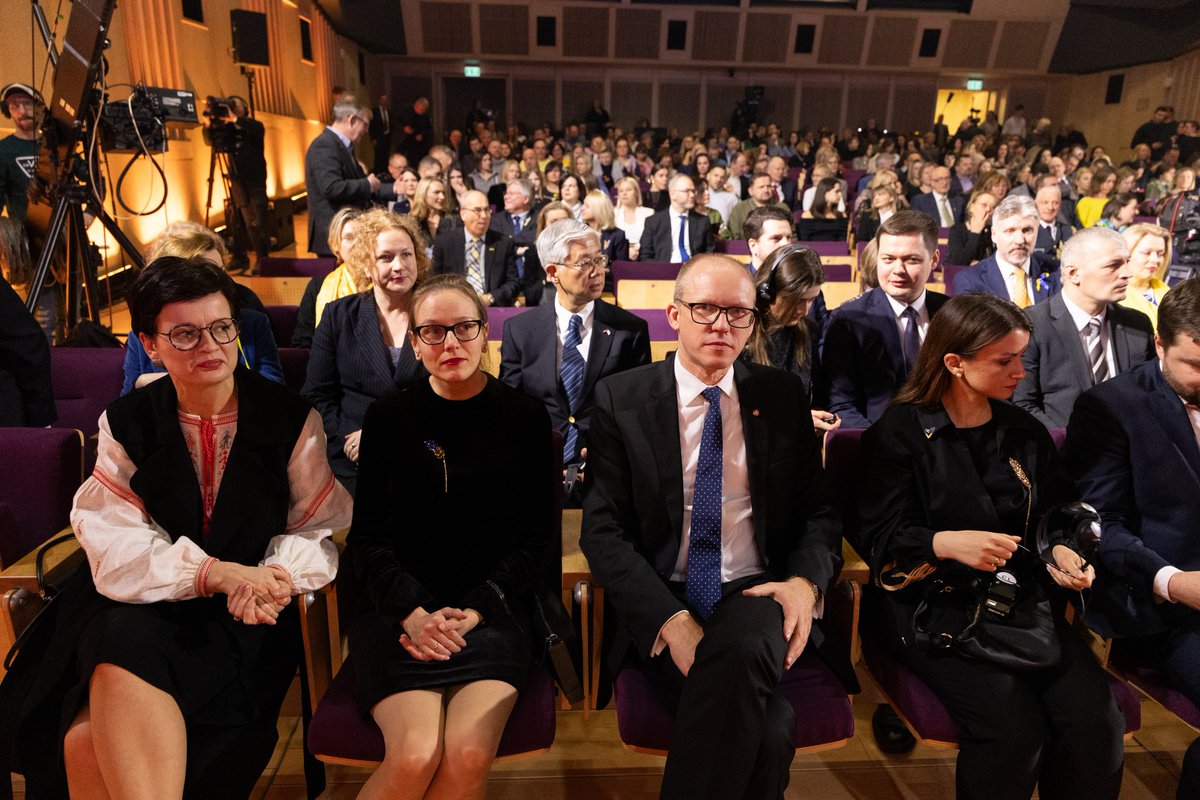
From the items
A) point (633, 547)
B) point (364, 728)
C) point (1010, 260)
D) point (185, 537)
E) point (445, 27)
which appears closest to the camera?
point (364, 728)

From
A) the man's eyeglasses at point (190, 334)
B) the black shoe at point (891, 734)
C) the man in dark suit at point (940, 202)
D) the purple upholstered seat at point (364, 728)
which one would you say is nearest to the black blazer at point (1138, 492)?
the black shoe at point (891, 734)

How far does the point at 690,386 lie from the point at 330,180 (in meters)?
3.45

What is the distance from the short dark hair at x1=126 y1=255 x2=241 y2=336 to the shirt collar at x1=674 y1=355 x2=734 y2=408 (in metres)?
1.04

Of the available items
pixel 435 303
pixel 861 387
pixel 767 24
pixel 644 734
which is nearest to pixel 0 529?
pixel 435 303

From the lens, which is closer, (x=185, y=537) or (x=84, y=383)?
(x=185, y=537)

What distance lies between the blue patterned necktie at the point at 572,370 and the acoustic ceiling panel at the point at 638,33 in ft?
47.4

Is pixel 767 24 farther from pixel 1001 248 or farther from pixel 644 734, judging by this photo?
pixel 644 734

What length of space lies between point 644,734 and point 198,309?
1272 millimetres

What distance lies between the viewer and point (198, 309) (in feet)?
5.28

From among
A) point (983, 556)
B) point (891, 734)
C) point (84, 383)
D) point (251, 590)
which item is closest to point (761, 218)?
point (983, 556)

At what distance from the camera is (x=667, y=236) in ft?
18.1

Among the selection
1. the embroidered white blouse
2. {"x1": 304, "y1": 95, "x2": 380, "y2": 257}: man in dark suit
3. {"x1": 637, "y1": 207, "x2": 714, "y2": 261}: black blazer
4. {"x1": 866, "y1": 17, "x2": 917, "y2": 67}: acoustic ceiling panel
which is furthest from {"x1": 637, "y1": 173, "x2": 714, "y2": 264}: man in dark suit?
{"x1": 866, "y1": 17, "x2": 917, "y2": 67}: acoustic ceiling panel

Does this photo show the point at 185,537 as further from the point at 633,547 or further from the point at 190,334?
the point at 633,547

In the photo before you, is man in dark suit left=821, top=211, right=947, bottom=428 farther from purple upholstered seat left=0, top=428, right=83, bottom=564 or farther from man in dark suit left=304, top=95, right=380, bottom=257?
man in dark suit left=304, top=95, right=380, bottom=257
